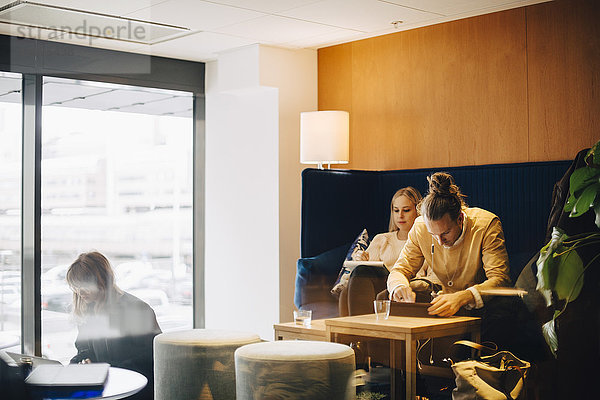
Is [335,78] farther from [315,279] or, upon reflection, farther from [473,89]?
[315,279]

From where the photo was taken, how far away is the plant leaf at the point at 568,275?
331 centimetres

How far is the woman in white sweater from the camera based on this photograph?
4.71 meters

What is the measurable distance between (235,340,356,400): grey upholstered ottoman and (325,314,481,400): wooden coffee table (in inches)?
24.2

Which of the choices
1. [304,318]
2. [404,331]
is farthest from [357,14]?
[404,331]

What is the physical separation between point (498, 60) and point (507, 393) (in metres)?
2.32

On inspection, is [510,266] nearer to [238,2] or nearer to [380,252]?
[380,252]

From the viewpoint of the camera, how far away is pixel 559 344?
3539 millimetres

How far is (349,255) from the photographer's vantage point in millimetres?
5305

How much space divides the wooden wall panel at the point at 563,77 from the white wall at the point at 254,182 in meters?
1.89

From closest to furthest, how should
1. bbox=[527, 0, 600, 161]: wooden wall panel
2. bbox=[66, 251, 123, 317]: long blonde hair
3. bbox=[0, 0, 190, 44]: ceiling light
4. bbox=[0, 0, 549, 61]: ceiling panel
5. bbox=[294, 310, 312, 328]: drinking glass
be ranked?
bbox=[294, 310, 312, 328]: drinking glass → bbox=[527, 0, 600, 161]: wooden wall panel → bbox=[0, 0, 549, 61]: ceiling panel → bbox=[0, 0, 190, 44]: ceiling light → bbox=[66, 251, 123, 317]: long blonde hair

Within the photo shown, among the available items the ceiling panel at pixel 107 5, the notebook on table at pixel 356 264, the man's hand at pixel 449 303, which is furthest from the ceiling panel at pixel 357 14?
the man's hand at pixel 449 303

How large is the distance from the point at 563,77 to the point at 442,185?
978mm

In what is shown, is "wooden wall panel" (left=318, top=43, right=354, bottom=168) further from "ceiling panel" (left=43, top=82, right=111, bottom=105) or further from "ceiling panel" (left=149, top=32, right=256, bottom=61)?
"ceiling panel" (left=43, top=82, right=111, bottom=105)

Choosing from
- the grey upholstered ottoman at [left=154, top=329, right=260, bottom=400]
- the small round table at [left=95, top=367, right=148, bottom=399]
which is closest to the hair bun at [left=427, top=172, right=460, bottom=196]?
the grey upholstered ottoman at [left=154, top=329, right=260, bottom=400]
